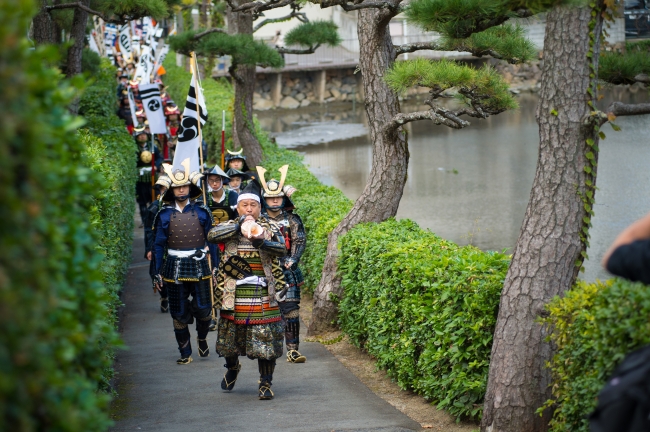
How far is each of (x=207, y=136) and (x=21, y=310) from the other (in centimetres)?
1953

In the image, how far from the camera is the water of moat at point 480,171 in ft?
48.5

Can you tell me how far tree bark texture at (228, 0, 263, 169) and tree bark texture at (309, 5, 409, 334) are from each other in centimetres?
775

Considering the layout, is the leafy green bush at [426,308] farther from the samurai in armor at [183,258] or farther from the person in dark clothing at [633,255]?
the person in dark clothing at [633,255]

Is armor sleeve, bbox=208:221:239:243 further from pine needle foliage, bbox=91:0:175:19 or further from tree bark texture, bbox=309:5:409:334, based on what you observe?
pine needle foliage, bbox=91:0:175:19

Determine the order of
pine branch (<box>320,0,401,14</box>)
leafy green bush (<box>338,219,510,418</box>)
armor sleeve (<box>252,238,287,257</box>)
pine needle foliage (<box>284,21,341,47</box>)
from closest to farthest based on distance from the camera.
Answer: leafy green bush (<box>338,219,510,418</box>)
armor sleeve (<box>252,238,287,257</box>)
pine branch (<box>320,0,401,14</box>)
pine needle foliage (<box>284,21,341,47</box>)

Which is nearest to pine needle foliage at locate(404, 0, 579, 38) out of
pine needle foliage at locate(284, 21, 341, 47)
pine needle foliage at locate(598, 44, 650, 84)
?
pine needle foliage at locate(598, 44, 650, 84)

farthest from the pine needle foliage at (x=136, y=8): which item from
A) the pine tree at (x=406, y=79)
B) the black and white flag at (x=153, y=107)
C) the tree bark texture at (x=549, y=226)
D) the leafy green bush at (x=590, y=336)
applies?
the leafy green bush at (x=590, y=336)

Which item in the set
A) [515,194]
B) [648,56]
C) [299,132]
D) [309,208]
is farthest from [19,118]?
[299,132]

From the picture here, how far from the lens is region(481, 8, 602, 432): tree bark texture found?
523cm

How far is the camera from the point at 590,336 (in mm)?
4117

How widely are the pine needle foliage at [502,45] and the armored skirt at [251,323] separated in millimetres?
2694

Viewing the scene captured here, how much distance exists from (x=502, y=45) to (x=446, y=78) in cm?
110

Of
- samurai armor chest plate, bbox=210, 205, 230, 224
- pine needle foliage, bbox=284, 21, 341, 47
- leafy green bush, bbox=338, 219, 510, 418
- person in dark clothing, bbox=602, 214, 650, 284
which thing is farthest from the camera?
pine needle foliage, bbox=284, 21, 341, 47

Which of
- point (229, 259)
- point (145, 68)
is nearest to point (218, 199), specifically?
point (229, 259)
